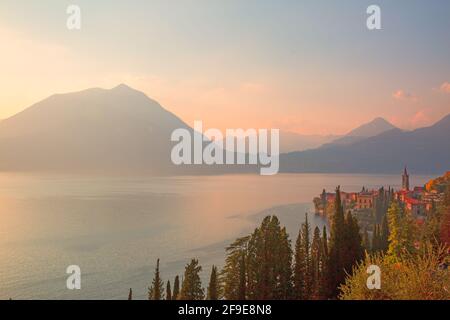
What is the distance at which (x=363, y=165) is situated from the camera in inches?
7500

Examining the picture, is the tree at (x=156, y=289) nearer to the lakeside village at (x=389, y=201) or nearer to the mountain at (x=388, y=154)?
the lakeside village at (x=389, y=201)

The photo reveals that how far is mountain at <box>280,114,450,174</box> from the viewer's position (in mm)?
158625

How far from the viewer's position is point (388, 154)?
17825 cm

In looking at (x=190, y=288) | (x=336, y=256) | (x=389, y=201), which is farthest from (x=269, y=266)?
(x=389, y=201)

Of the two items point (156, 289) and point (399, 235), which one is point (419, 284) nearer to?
point (399, 235)

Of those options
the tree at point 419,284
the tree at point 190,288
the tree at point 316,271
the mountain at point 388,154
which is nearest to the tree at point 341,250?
the tree at point 316,271

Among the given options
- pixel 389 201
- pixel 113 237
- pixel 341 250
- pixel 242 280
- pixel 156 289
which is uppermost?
pixel 389 201

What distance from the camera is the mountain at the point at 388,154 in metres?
159

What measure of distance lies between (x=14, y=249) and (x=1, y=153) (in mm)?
152427

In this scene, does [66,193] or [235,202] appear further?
[66,193]

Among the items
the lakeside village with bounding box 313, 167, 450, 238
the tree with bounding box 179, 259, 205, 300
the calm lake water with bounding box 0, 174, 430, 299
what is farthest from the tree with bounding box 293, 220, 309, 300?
the lakeside village with bounding box 313, 167, 450, 238

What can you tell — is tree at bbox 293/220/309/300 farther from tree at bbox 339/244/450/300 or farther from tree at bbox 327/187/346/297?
tree at bbox 339/244/450/300
